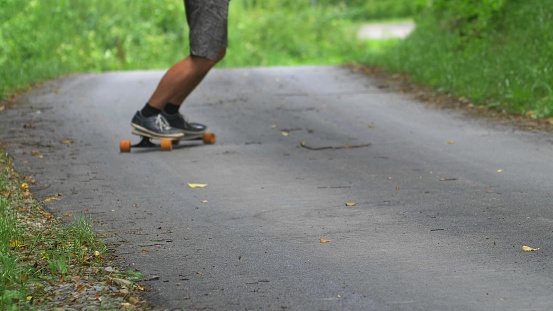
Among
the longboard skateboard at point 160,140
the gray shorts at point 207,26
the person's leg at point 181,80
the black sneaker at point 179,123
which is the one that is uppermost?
the gray shorts at point 207,26

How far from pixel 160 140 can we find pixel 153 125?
23 cm

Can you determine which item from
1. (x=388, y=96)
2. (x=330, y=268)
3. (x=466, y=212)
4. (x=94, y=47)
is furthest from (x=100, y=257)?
(x=94, y=47)

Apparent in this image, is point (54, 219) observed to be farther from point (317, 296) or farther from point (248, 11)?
point (248, 11)

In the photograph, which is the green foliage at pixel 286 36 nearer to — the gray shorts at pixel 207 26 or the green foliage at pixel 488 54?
the green foliage at pixel 488 54

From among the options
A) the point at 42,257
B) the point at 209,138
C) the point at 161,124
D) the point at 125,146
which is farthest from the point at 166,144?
the point at 42,257

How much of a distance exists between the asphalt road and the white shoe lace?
26 centimetres

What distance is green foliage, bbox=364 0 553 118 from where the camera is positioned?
415 inches

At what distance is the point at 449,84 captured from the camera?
39.3 feet

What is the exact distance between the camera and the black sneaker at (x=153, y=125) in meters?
8.43

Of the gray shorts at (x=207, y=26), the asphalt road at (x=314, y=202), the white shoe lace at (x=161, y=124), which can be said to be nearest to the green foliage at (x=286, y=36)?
the asphalt road at (x=314, y=202)

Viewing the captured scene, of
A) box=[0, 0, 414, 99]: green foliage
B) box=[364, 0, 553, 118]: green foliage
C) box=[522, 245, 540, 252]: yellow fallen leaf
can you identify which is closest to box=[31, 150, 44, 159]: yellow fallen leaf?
box=[522, 245, 540, 252]: yellow fallen leaf

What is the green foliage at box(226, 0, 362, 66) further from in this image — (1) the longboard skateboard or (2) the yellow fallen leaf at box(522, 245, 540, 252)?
(2) the yellow fallen leaf at box(522, 245, 540, 252)

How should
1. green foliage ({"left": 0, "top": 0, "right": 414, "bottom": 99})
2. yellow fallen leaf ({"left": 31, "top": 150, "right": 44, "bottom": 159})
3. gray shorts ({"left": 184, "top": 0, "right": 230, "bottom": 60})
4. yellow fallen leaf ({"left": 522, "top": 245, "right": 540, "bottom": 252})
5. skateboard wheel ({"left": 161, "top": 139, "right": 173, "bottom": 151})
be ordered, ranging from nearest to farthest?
yellow fallen leaf ({"left": 522, "top": 245, "right": 540, "bottom": 252})
yellow fallen leaf ({"left": 31, "top": 150, "right": 44, "bottom": 159})
gray shorts ({"left": 184, "top": 0, "right": 230, "bottom": 60})
skateboard wheel ({"left": 161, "top": 139, "right": 173, "bottom": 151})
green foliage ({"left": 0, "top": 0, "right": 414, "bottom": 99})

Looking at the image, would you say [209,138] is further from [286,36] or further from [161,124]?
[286,36]
